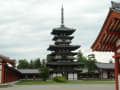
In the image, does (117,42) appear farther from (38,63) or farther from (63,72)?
(38,63)

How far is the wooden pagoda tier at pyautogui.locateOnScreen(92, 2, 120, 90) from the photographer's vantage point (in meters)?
9.04

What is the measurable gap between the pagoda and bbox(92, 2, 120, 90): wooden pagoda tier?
3947cm

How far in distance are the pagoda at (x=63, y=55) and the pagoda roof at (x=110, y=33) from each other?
129 ft

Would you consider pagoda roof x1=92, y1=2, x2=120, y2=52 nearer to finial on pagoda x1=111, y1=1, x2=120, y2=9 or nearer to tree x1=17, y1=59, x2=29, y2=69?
finial on pagoda x1=111, y1=1, x2=120, y2=9

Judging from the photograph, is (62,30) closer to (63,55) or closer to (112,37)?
(63,55)

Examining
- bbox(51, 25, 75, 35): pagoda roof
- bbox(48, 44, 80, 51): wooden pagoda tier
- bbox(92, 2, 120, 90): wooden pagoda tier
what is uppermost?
bbox(51, 25, 75, 35): pagoda roof

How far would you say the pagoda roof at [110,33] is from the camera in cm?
899

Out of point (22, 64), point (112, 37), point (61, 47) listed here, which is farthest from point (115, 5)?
point (22, 64)

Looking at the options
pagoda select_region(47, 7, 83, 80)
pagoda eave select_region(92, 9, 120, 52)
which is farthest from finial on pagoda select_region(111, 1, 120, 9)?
pagoda select_region(47, 7, 83, 80)

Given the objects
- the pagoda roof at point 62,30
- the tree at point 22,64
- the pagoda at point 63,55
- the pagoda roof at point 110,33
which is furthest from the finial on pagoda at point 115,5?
the tree at point 22,64

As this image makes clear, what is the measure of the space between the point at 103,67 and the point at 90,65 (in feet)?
27.4

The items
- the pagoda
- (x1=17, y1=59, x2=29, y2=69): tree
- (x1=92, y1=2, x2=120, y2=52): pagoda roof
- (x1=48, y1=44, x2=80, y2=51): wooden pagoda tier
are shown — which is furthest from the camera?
(x1=17, y1=59, x2=29, y2=69): tree

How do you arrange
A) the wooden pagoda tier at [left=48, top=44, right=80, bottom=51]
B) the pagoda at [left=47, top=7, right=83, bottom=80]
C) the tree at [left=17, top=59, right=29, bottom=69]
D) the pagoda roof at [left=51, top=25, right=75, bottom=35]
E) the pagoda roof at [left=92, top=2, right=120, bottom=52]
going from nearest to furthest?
the pagoda roof at [left=92, top=2, right=120, bottom=52] → the pagoda at [left=47, top=7, right=83, bottom=80] → the wooden pagoda tier at [left=48, top=44, right=80, bottom=51] → the pagoda roof at [left=51, top=25, right=75, bottom=35] → the tree at [left=17, top=59, right=29, bottom=69]

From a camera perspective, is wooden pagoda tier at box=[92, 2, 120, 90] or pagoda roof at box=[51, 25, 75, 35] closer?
wooden pagoda tier at box=[92, 2, 120, 90]
